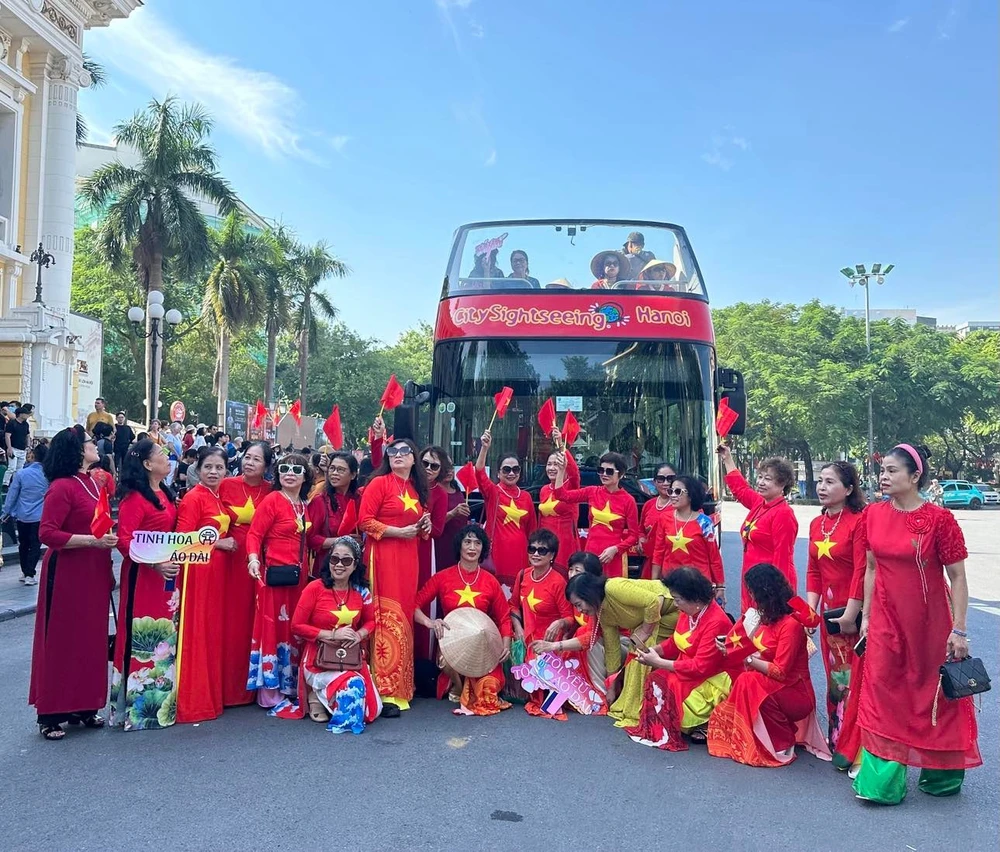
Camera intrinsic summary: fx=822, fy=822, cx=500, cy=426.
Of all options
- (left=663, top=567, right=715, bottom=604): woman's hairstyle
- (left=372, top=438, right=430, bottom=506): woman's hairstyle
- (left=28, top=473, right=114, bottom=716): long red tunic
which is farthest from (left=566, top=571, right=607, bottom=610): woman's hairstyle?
(left=28, top=473, right=114, bottom=716): long red tunic

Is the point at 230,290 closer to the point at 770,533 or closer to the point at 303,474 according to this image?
the point at 303,474

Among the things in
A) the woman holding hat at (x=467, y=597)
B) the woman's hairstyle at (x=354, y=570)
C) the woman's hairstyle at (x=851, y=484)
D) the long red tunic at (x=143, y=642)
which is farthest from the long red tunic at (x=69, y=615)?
the woman's hairstyle at (x=851, y=484)

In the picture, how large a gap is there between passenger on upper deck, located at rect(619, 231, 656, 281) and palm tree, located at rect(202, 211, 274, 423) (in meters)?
23.3

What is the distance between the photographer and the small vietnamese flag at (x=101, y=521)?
4828 mm

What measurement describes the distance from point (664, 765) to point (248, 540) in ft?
9.35

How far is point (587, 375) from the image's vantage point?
24.2ft

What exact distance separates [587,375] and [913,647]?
3935 millimetres

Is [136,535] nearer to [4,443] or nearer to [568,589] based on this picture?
[568,589]

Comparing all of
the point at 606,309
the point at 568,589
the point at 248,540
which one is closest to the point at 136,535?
the point at 248,540

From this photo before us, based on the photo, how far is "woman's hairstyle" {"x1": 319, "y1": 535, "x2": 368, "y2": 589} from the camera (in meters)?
5.24

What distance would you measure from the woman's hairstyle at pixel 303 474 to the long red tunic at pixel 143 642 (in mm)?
800

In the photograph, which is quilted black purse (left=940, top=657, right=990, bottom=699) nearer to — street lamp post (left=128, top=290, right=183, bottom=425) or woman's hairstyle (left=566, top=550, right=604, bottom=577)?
woman's hairstyle (left=566, top=550, right=604, bottom=577)

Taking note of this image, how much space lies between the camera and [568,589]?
545 centimetres

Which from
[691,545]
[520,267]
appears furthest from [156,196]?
[691,545]
